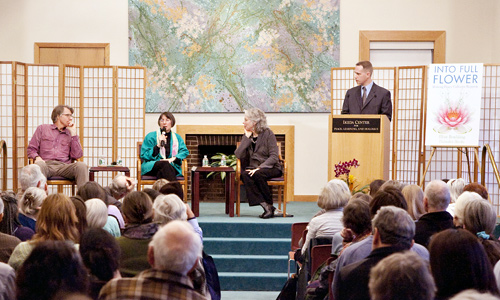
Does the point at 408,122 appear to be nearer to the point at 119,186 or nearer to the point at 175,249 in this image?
the point at 119,186

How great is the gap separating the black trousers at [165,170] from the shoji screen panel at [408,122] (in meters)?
3.15

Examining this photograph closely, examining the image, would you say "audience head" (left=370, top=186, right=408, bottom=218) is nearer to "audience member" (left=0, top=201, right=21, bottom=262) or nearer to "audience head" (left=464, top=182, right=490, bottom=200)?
"audience head" (left=464, top=182, right=490, bottom=200)

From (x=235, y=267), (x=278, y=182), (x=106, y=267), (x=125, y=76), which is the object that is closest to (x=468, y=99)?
(x=278, y=182)

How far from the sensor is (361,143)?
696 cm

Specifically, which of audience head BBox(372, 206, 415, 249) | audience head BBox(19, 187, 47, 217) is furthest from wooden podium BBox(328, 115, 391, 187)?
audience head BBox(372, 206, 415, 249)

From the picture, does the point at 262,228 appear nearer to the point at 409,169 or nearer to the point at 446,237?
the point at 409,169

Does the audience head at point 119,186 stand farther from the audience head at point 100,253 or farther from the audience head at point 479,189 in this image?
the audience head at point 100,253

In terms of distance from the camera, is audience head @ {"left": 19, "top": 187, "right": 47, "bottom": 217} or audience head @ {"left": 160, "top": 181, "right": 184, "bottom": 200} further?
audience head @ {"left": 160, "top": 181, "right": 184, "bottom": 200}

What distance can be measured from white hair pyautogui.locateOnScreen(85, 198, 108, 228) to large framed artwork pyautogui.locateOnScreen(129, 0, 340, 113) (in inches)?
252

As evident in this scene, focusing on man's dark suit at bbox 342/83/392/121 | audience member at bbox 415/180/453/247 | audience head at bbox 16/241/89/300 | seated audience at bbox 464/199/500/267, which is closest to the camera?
audience head at bbox 16/241/89/300

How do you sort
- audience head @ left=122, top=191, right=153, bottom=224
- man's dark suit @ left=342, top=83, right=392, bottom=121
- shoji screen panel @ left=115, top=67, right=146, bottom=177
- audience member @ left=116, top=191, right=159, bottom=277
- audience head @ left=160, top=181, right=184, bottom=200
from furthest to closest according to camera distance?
shoji screen panel @ left=115, top=67, right=146, bottom=177
man's dark suit @ left=342, top=83, right=392, bottom=121
audience head @ left=160, top=181, right=184, bottom=200
audience head @ left=122, top=191, right=153, bottom=224
audience member @ left=116, top=191, right=159, bottom=277

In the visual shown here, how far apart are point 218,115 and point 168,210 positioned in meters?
6.37

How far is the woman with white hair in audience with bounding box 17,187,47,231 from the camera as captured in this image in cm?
432

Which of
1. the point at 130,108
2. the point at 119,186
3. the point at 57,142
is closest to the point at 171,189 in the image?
the point at 119,186
